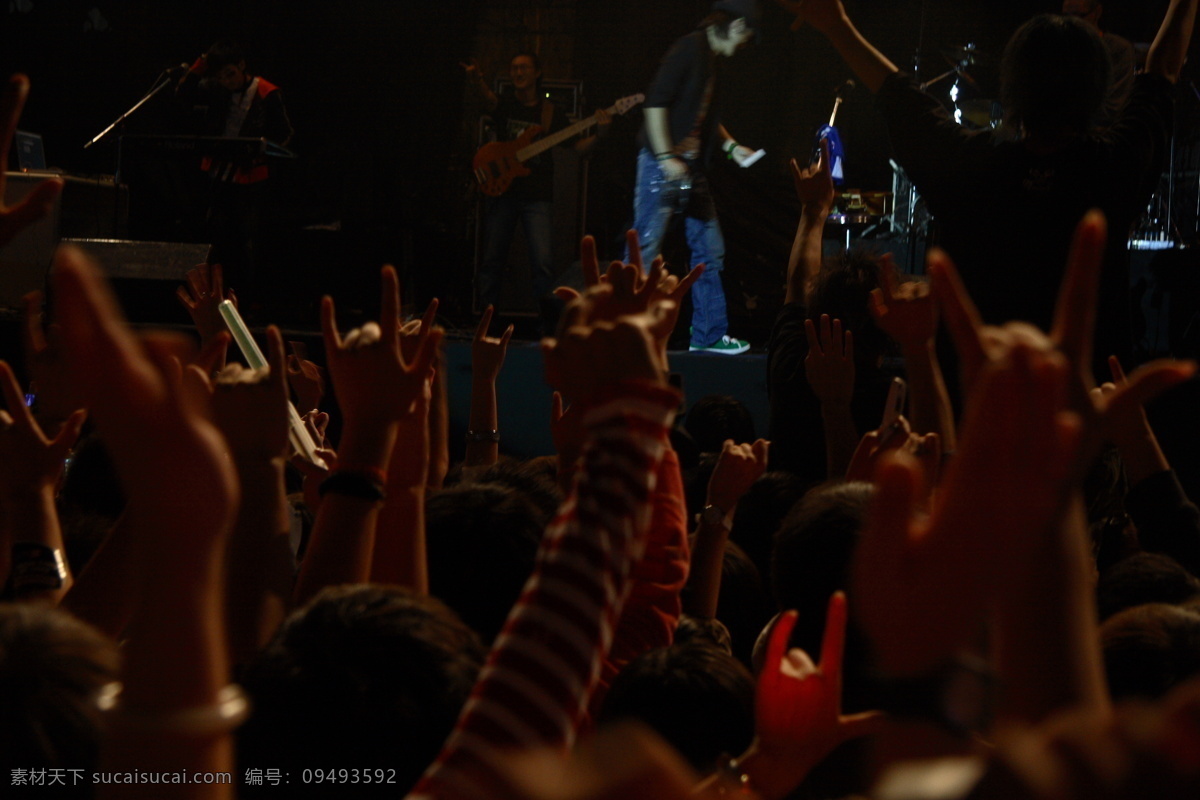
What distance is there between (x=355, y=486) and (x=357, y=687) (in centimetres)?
28

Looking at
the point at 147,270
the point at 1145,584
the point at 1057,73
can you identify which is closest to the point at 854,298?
the point at 1057,73

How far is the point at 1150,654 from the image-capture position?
1.18 metres

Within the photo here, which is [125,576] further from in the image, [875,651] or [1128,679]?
[1128,679]

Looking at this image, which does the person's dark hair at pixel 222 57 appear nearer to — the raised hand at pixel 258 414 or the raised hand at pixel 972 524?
the raised hand at pixel 258 414

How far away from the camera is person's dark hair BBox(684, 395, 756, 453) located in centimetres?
352

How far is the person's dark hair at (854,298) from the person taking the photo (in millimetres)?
2939

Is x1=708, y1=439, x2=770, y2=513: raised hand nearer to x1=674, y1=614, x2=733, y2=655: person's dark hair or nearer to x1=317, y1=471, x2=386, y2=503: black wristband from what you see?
x1=674, y1=614, x2=733, y2=655: person's dark hair

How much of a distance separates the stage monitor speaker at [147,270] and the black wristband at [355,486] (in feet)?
14.5

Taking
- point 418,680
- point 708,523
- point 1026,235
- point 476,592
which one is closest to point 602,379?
point 418,680

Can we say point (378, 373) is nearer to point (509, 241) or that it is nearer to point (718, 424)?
point (718, 424)

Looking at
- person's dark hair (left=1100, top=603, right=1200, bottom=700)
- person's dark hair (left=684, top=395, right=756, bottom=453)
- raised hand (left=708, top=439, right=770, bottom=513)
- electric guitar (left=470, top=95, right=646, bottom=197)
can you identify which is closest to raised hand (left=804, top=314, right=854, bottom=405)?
raised hand (left=708, top=439, right=770, bottom=513)

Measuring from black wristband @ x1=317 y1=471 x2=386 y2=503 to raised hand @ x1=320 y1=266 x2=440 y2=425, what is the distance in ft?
0.23

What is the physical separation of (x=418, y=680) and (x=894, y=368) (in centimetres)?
418

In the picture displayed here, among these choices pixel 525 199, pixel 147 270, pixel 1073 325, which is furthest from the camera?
pixel 525 199
